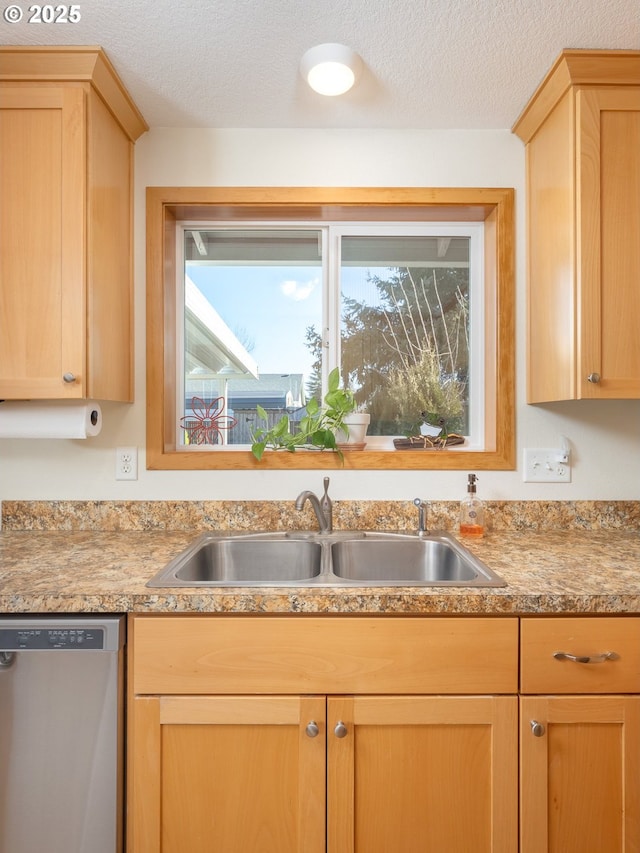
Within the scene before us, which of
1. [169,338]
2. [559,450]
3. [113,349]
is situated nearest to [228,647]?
[113,349]

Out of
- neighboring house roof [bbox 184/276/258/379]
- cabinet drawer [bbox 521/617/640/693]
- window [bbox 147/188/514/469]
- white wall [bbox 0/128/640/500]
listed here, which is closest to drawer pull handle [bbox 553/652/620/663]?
cabinet drawer [bbox 521/617/640/693]

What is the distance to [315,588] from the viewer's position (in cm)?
113

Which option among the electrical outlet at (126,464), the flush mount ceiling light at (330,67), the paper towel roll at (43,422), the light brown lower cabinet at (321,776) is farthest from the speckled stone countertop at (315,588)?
the flush mount ceiling light at (330,67)

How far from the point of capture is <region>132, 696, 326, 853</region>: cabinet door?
1084mm

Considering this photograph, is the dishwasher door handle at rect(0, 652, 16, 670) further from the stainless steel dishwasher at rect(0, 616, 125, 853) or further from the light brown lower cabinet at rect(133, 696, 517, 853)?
the light brown lower cabinet at rect(133, 696, 517, 853)

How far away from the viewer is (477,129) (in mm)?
1740

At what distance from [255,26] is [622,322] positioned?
52.1 inches

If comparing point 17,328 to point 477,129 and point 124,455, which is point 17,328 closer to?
point 124,455

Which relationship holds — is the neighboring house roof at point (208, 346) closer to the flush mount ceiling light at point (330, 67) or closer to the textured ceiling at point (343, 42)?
the textured ceiling at point (343, 42)

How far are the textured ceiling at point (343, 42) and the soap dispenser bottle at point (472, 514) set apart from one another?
4.16 feet

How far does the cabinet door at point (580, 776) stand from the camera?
3.57ft

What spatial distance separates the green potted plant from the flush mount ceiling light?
0.88m

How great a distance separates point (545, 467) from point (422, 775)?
1.09 metres

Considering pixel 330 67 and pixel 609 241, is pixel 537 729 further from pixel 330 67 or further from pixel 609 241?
pixel 330 67
